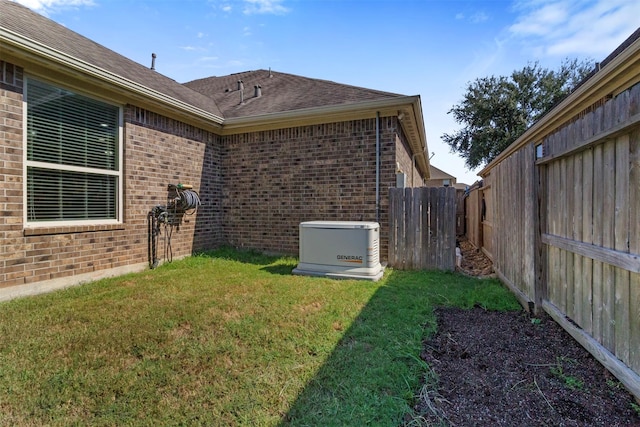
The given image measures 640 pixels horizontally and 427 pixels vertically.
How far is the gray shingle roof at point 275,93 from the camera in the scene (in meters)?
7.06

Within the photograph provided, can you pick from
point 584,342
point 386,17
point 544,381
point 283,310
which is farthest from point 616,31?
point 283,310

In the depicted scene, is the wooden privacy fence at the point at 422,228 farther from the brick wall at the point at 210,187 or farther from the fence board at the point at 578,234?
the fence board at the point at 578,234

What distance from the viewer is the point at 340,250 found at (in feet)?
17.8

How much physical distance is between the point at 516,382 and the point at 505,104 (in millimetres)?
26290

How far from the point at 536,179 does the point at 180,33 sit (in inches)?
300

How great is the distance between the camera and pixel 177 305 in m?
3.81

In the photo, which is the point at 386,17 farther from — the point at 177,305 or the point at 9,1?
the point at 9,1

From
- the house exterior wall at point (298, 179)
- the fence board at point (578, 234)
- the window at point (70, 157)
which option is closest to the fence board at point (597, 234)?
the fence board at point (578, 234)

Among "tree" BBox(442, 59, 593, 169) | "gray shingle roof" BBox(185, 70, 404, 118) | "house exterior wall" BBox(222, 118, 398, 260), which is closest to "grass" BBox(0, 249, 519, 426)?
"house exterior wall" BBox(222, 118, 398, 260)

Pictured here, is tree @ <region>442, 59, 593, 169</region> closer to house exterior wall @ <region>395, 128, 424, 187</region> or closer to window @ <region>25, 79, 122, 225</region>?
house exterior wall @ <region>395, 128, 424, 187</region>

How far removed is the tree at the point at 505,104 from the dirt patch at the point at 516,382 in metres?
23.3

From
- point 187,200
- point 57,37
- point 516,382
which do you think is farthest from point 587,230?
point 57,37

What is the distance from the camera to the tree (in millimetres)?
22188

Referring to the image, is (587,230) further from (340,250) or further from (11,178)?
(11,178)
